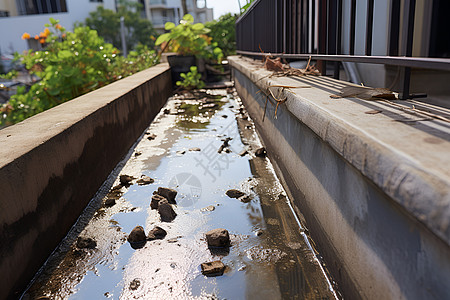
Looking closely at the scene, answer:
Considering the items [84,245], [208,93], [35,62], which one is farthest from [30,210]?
[208,93]

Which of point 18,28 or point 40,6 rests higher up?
point 40,6

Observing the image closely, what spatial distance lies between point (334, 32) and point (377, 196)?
5.98 feet

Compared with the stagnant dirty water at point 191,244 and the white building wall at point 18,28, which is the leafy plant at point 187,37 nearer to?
the stagnant dirty water at point 191,244

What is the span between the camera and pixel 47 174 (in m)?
1.81

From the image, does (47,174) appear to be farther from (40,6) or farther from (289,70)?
(40,6)

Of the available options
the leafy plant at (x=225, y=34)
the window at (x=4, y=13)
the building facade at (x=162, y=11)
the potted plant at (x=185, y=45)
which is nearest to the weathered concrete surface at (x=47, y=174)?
the potted plant at (x=185, y=45)

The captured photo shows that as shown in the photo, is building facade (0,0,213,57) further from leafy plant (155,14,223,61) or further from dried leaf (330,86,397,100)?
dried leaf (330,86,397,100)

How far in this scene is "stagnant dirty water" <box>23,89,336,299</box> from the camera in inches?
58.8

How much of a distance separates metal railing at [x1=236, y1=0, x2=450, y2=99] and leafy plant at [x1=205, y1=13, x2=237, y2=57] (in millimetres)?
6701

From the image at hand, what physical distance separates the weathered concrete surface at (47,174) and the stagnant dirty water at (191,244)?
91mm

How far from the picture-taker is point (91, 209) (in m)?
2.27

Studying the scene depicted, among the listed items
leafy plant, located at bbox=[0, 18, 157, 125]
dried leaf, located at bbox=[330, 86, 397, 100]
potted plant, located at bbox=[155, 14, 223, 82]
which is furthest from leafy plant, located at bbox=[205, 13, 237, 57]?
dried leaf, located at bbox=[330, 86, 397, 100]

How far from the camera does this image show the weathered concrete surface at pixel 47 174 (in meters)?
1.47

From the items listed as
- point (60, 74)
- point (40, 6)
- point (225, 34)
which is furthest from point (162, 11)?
point (60, 74)
